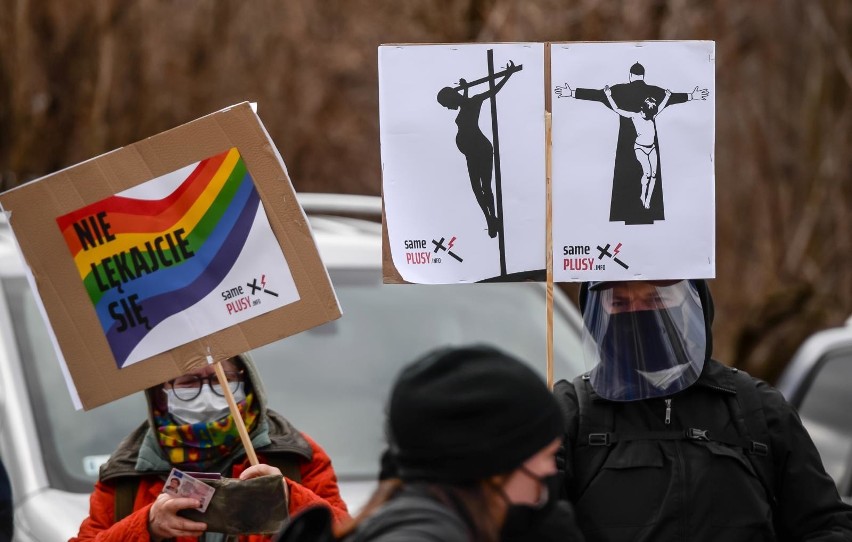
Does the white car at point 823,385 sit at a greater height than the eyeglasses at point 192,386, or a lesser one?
lesser

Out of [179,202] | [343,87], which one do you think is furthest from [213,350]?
[343,87]

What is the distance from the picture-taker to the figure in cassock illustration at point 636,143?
13.0 ft

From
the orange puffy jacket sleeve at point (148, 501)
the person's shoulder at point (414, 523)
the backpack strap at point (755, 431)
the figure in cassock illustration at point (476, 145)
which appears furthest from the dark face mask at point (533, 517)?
the figure in cassock illustration at point (476, 145)

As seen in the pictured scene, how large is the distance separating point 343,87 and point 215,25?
3.28 m

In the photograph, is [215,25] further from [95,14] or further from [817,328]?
[817,328]

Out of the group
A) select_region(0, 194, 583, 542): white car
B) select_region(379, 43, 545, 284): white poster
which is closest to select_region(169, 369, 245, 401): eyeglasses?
select_region(379, 43, 545, 284): white poster

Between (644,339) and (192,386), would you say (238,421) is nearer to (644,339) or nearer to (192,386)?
(192,386)

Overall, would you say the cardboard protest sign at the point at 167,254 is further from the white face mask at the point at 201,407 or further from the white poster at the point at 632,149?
the white poster at the point at 632,149

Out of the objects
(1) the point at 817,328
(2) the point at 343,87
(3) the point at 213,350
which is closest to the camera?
(3) the point at 213,350

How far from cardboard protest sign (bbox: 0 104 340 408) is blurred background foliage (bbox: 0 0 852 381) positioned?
6.62 meters

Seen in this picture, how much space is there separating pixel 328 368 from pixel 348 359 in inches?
3.9

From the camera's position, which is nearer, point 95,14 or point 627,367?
point 627,367

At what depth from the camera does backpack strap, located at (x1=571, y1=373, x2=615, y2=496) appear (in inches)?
144

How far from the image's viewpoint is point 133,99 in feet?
43.1
